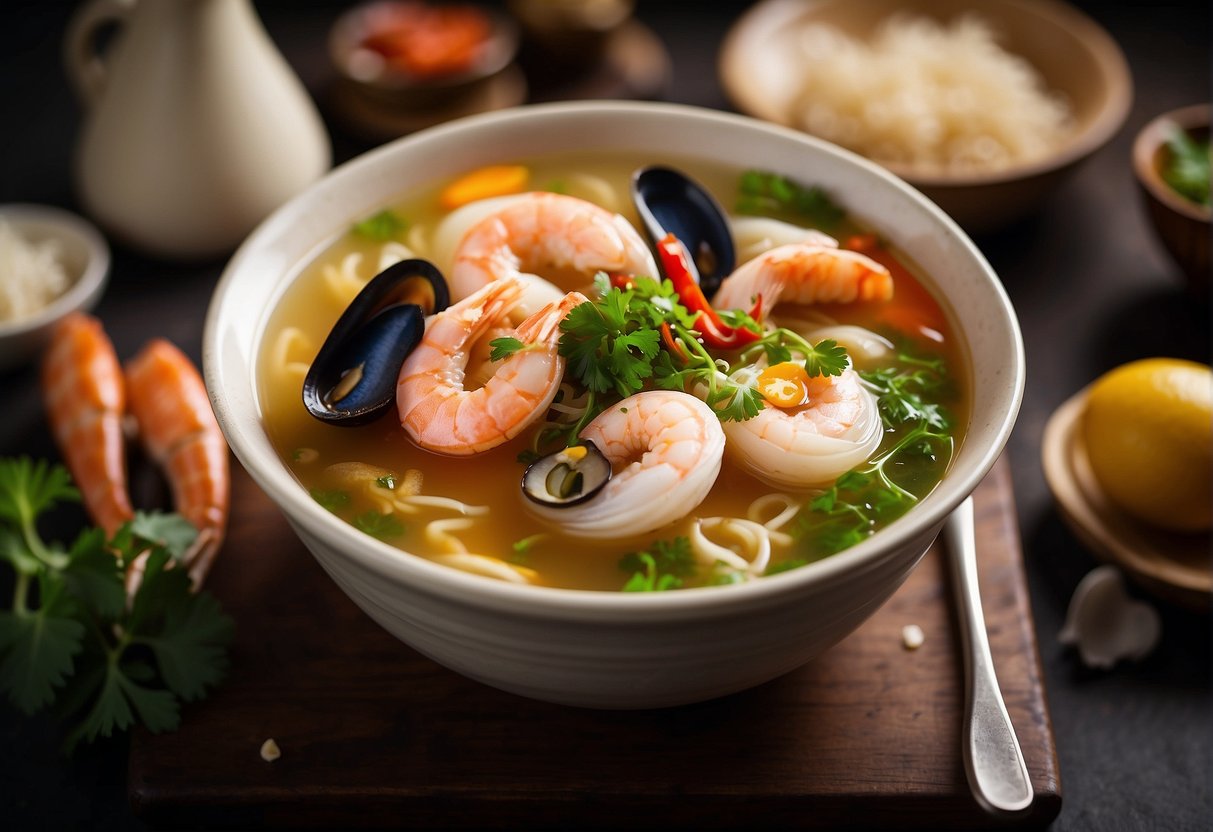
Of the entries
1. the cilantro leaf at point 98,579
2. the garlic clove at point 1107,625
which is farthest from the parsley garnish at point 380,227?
the garlic clove at point 1107,625

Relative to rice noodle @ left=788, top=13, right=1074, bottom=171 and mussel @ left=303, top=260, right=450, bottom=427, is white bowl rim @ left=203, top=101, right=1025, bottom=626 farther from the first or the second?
rice noodle @ left=788, top=13, right=1074, bottom=171

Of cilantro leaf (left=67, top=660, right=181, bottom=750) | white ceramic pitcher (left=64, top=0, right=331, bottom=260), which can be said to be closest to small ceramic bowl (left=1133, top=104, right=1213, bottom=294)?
white ceramic pitcher (left=64, top=0, right=331, bottom=260)

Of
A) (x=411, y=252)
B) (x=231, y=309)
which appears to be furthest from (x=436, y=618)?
(x=411, y=252)

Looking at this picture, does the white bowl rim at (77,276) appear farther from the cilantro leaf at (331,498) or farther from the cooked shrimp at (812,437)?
the cooked shrimp at (812,437)

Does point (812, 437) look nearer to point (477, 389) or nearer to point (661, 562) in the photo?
point (661, 562)

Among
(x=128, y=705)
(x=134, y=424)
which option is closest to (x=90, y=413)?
(x=134, y=424)

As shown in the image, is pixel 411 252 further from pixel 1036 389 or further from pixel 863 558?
pixel 1036 389
